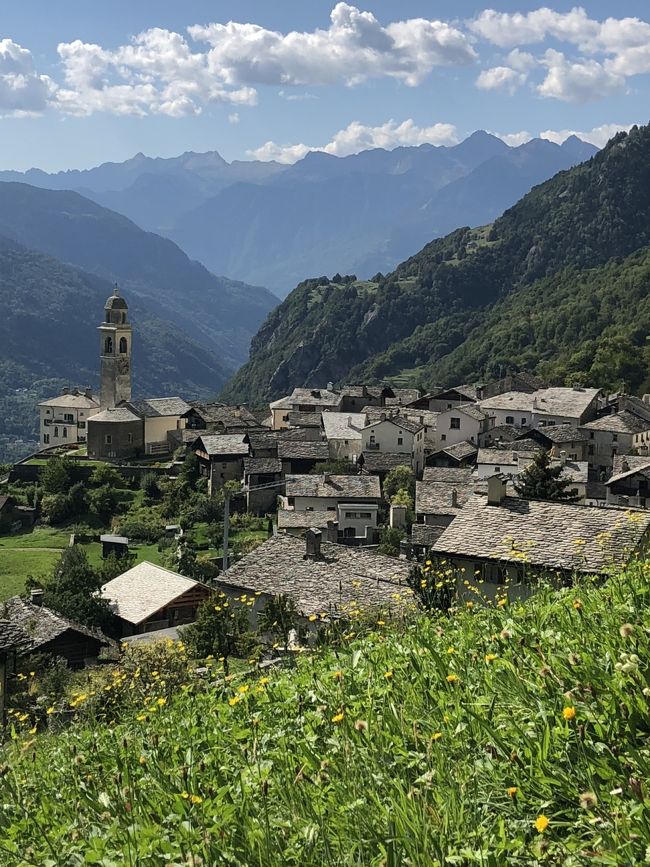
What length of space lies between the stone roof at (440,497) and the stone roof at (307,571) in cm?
1845

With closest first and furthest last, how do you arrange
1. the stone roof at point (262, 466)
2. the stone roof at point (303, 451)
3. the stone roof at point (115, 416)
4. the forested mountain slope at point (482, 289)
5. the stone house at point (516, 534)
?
the stone house at point (516, 534), the stone roof at point (262, 466), the stone roof at point (303, 451), the stone roof at point (115, 416), the forested mountain slope at point (482, 289)

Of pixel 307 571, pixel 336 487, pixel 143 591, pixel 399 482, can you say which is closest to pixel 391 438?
pixel 399 482

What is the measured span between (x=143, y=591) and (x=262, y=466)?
28.0m

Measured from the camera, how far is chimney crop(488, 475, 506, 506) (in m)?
22.3

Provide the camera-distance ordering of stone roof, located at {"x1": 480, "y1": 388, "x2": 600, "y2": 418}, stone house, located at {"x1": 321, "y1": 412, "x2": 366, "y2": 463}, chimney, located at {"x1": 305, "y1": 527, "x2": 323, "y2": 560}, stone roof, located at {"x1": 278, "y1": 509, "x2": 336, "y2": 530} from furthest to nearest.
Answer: stone roof, located at {"x1": 480, "y1": 388, "x2": 600, "y2": 418} < stone house, located at {"x1": 321, "y1": 412, "x2": 366, "y2": 463} < stone roof, located at {"x1": 278, "y1": 509, "x2": 336, "y2": 530} < chimney, located at {"x1": 305, "y1": 527, "x2": 323, "y2": 560}

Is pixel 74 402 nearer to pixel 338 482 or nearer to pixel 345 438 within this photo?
pixel 345 438

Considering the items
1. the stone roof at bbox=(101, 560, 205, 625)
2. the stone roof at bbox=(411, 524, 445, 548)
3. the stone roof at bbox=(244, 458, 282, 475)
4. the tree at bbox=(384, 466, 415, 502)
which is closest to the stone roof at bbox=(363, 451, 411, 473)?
the tree at bbox=(384, 466, 415, 502)

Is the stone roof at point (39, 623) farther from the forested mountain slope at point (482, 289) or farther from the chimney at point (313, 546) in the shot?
the forested mountain slope at point (482, 289)

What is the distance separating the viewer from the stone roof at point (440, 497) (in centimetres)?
5044

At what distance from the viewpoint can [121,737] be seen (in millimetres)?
7355

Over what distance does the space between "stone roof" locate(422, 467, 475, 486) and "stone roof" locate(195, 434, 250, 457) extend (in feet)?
48.8

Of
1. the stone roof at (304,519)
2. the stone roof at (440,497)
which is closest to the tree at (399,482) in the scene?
the stone roof at (440,497)

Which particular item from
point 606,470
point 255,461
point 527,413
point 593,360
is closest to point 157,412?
point 255,461

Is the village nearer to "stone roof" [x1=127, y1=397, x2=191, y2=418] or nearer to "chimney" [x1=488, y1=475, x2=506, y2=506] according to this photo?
"chimney" [x1=488, y1=475, x2=506, y2=506]
